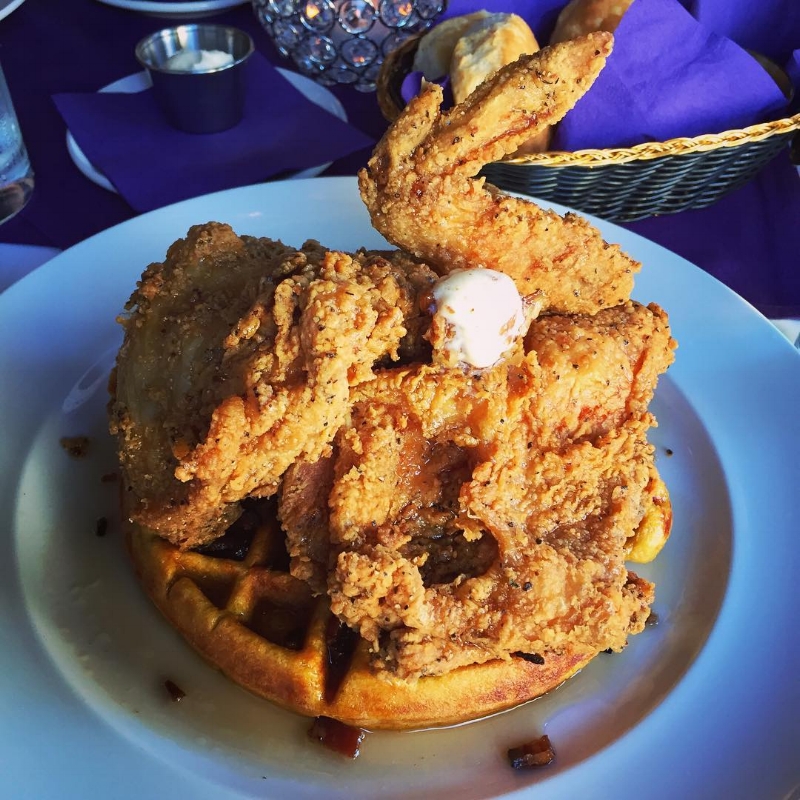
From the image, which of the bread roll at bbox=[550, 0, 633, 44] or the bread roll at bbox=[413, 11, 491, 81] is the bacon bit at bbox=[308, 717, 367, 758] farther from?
the bread roll at bbox=[550, 0, 633, 44]

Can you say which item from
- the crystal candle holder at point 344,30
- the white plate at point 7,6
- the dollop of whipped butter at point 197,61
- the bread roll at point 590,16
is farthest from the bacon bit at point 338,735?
the white plate at point 7,6

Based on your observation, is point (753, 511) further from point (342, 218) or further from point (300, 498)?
point (342, 218)

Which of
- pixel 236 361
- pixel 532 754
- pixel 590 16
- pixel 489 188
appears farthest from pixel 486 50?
pixel 532 754

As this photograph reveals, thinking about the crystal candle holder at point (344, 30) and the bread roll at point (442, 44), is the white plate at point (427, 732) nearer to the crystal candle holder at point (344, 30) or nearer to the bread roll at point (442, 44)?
the bread roll at point (442, 44)

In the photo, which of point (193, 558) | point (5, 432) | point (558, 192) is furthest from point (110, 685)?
point (558, 192)

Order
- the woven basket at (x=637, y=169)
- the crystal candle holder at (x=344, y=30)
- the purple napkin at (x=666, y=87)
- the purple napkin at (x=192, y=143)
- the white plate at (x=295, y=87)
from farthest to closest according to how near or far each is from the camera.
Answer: the crystal candle holder at (x=344, y=30)
the white plate at (x=295, y=87)
the purple napkin at (x=192, y=143)
the purple napkin at (x=666, y=87)
the woven basket at (x=637, y=169)

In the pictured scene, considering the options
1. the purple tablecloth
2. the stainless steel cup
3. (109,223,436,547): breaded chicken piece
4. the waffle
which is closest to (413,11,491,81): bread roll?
the purple tablecloth
